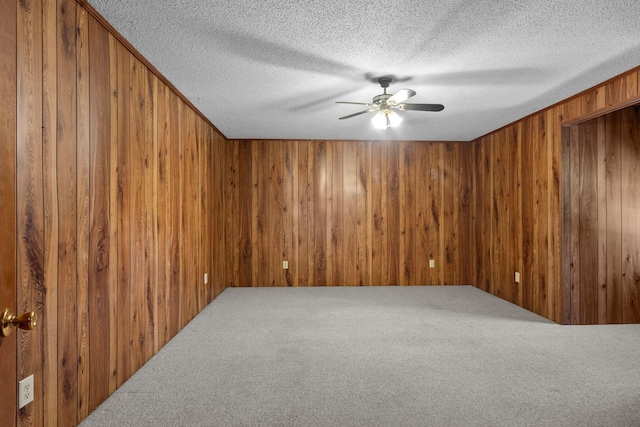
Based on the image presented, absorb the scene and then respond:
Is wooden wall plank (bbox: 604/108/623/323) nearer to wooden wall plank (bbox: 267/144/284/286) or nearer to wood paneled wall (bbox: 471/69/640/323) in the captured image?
wood paneled wall (bbox: 471/69/640/323)

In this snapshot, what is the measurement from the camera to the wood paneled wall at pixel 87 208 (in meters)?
1.49

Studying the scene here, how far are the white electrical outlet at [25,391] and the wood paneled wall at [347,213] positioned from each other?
3738 millimetres

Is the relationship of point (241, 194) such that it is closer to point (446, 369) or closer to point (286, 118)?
point (286, 118)

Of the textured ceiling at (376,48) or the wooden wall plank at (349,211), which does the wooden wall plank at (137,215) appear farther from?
the wooden wall plank at (349,211)

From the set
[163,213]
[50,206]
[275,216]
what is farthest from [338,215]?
[50,206]

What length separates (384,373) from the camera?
7.77 feet

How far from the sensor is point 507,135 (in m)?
4.41

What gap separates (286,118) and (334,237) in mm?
2045

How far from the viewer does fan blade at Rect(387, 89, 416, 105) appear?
259 centimetres

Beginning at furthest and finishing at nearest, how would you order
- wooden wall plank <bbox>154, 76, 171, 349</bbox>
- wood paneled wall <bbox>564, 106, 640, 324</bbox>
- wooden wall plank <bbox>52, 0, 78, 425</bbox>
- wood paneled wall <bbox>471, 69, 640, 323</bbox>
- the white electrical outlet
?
wood paneled wall <bbox>564, 106, 640, 324</bbox> → wood paneled wall <bbox>471, 69, 640, 323</bbox> → wooden wall plank <bbox>154, 76, 171, 349</bbox> → wooden wall plank <bbox>52, 0, 78, 425</bbox> → the white electrical outlet

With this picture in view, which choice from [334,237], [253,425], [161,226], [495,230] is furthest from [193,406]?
[495,230]

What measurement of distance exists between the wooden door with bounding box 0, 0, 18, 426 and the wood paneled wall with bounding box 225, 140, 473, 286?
4.13m

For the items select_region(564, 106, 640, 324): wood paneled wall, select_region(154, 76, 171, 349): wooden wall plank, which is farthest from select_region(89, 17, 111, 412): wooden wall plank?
select_region(564, 106, 640, 324): wood paneled wall

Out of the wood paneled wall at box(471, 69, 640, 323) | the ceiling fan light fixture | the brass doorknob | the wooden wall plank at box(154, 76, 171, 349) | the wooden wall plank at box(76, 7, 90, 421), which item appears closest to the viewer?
the brass doorknob
